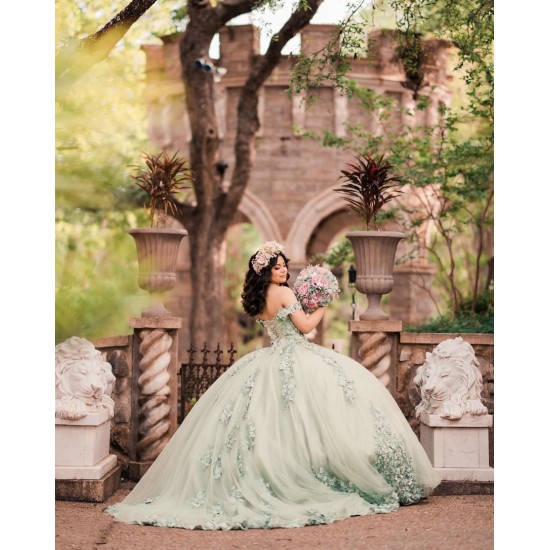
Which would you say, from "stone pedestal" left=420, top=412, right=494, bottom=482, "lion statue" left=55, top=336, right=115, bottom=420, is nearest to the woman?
"stone pedestal" left=420, top=412, right=494, bottom=482

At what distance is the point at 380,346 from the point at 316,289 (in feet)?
3.73

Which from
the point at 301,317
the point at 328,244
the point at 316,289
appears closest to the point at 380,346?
the point at 316,289

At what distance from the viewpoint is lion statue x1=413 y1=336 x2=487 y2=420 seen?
6.27m

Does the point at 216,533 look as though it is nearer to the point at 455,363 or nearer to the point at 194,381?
the point at 455,363

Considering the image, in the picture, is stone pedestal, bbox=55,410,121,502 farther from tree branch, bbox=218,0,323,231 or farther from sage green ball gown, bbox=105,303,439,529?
tree branch, bbox=218,0,323,231

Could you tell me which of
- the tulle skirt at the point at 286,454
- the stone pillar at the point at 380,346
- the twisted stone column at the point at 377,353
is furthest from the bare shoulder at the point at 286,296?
the twisted stone column at the point at 377,353

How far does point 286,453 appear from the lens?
17.6ft

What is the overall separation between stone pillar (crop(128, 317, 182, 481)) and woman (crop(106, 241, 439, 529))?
4.61 ft

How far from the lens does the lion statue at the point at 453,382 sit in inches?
247

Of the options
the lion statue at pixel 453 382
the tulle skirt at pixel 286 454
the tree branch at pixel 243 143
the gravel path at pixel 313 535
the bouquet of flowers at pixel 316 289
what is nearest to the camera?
the gravel path at pixel 313 535

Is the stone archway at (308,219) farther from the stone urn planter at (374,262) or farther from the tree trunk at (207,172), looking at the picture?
the stone urn planter at (374,262)

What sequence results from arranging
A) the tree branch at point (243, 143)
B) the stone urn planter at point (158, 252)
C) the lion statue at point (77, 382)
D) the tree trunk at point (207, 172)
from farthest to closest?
the tree branch at point (243, 143), the tree trunk at point (207, 172), the stone urn planter at point (158, 252), the lion statue at point (77, 382)
